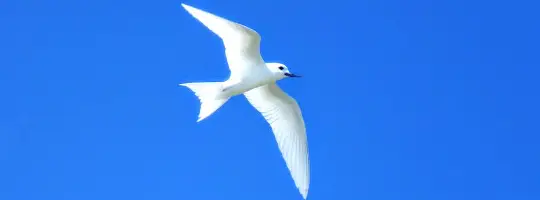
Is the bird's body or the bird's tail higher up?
the bird's body

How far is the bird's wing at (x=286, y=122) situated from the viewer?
555 inches

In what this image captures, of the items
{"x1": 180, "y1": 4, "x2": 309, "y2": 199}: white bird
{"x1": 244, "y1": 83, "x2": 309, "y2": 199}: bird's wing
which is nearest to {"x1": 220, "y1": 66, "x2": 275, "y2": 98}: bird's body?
{"x1": 180, "y1": 4, "x2": 309, "y2": 199}: white bird

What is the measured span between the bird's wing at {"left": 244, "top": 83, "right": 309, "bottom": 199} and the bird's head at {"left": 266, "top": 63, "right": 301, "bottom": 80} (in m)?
0.58

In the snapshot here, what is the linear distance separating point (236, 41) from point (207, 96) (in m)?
0.89

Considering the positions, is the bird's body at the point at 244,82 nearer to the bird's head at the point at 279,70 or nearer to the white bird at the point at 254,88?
the white bird at the point at 254,88

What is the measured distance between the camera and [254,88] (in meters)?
13.9

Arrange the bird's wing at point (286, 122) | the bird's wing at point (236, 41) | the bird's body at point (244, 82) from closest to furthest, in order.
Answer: the bird's wing at point (236, 41)
the bird's body at point (244, 82)
the bird's wing at point (286, 122)

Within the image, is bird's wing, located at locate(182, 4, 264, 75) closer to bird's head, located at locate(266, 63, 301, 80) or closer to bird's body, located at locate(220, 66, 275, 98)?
bird's body, located at locate(220, 66, 275, 98)

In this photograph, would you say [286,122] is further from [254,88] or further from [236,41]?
[236,41]

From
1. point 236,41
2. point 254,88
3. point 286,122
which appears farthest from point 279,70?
point 286,122

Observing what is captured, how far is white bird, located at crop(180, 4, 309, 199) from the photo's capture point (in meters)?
12.7

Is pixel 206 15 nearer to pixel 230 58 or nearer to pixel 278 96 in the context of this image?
pixel 230 58

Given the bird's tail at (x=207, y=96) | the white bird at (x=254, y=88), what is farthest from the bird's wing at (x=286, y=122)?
the bird's tail at (x=207, y=96)

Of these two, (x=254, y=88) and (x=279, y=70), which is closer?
(x=279, y=70)
